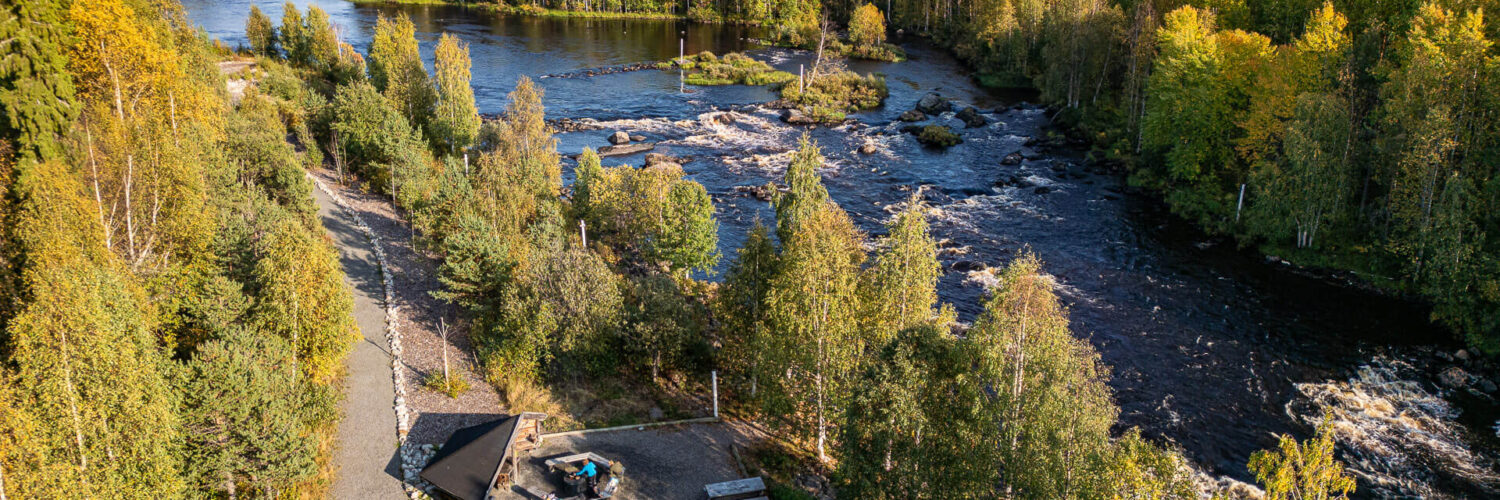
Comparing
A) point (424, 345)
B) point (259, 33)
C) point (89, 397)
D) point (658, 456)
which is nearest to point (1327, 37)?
point (658, 456)

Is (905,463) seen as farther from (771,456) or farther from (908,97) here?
(908,97)

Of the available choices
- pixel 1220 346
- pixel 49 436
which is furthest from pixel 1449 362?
pixel 49 436

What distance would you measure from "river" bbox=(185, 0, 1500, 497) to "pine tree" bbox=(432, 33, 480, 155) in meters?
10.1

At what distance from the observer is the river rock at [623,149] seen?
242ft

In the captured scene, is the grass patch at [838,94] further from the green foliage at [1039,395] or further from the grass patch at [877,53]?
the green foliage at [1039,395]

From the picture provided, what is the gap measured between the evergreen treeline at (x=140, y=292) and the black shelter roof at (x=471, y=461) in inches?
154

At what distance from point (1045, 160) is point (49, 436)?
Result: 67.8 metres

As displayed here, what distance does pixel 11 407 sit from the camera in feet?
72.7

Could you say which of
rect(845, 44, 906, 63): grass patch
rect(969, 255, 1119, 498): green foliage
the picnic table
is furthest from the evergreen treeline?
rect(845, 44, 906, 63): grass patch

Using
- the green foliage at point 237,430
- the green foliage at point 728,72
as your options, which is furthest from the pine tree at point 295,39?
the green foliage at point 237,430

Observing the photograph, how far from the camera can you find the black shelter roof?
2742cm

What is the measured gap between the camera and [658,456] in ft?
102

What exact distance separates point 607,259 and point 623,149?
3010 centimetres

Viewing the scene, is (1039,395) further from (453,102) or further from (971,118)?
(971,118)
